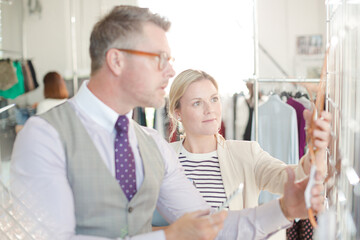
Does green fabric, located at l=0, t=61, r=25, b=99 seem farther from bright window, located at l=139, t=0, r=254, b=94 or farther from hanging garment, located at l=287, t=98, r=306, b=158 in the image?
hanging garment, located at l=287, t=98, r=306, b=158

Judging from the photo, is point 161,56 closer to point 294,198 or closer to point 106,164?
point 106,164

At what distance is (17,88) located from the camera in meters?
3.79

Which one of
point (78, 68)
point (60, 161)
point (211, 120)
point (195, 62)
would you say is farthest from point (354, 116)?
point (78, 68)

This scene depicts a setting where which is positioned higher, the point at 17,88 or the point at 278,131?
the point at 17,88

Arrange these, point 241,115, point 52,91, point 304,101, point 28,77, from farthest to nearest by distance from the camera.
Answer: point 28,77, point 52,91, point 241,115, point 304,101

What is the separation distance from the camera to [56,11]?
3.93 meters

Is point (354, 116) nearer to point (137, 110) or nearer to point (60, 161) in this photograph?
point (60, 161)

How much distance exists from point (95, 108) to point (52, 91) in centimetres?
265

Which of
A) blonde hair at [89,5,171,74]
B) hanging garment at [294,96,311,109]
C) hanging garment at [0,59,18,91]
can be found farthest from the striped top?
hanging garment at [0,59,18,91]

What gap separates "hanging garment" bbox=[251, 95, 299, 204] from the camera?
8.59ft

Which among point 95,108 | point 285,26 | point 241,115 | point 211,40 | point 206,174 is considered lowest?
point 206,174

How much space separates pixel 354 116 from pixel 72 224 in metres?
0.66

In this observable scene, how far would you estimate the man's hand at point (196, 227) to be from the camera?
962 mm

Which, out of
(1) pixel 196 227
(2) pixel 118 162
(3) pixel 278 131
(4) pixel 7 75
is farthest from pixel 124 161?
(4) pixel 7 75
